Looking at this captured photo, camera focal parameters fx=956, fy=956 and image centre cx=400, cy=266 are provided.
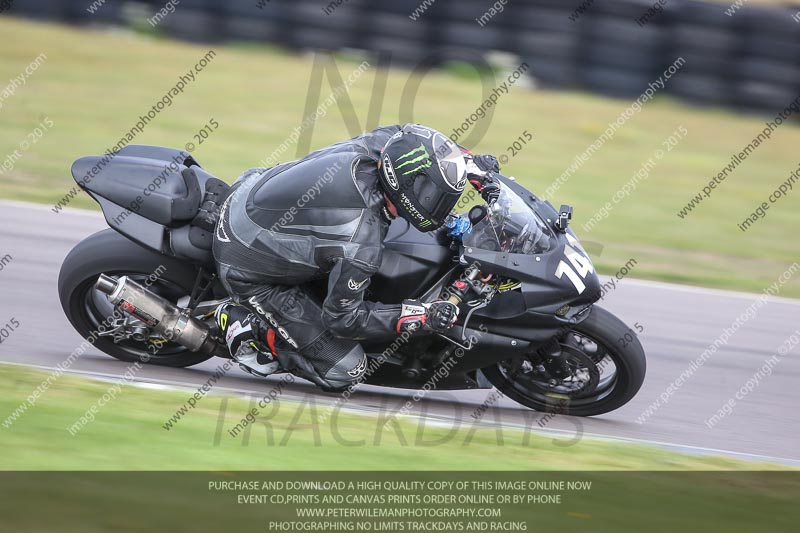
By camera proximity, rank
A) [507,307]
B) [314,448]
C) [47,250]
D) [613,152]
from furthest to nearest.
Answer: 1. [613,152]
2. [47,250]
3. [507,307]
4. [314,448]

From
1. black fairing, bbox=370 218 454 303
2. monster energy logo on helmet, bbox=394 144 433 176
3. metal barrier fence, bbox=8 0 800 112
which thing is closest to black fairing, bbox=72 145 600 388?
black fairing, bbox=370 218 454 303

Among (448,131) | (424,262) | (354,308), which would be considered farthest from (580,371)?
(448,131)

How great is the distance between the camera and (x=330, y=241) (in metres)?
4.96

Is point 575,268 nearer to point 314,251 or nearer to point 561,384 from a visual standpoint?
point 561,384

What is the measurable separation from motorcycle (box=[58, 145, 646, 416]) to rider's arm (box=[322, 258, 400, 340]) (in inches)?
9.7

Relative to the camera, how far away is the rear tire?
557cm

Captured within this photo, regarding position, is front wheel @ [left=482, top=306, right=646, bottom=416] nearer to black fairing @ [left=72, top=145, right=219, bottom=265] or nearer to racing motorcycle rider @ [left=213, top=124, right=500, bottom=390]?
racing motorcycle rider @ [left=213, top=124, right=500, bottom=390]

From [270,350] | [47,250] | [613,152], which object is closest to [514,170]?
[613,152]

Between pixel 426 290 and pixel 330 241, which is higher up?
pixel 330 241

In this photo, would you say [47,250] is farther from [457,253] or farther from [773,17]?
[773,17]

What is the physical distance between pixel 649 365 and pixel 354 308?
8.82 feet

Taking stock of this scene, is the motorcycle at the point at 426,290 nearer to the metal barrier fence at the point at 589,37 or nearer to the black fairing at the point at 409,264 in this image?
the black fairing at the point at 409,264

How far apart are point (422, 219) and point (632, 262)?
439cm

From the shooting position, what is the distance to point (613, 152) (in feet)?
40.0
